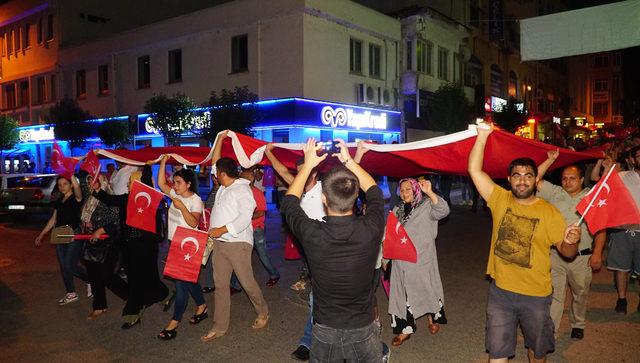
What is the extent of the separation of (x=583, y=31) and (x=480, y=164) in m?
2.51

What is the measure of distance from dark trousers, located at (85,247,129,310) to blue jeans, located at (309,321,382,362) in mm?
4046

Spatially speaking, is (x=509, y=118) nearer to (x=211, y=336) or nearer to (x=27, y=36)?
(x=211, y=336)

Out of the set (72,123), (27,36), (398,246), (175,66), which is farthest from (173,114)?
(27,36)

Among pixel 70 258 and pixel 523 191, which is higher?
pixel 523 191

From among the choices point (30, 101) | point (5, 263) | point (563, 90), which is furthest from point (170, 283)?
point (563, 90)

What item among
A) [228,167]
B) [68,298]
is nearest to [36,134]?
[68,298]

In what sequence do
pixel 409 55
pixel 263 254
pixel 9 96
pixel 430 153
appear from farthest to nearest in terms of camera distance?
1. pixel 9 96
2. pixel 409 55
3. pixel 263 254
4. pixel 430 153

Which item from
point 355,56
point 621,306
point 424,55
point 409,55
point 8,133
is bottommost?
point 621,306

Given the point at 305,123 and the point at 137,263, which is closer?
the point at 137,263

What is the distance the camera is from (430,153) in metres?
5.22

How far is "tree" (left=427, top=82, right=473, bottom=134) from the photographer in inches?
1014

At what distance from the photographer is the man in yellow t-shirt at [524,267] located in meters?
3.81

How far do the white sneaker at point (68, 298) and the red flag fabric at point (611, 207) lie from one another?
650cm

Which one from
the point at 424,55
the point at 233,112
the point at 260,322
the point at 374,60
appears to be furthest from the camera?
the point at 424,55
